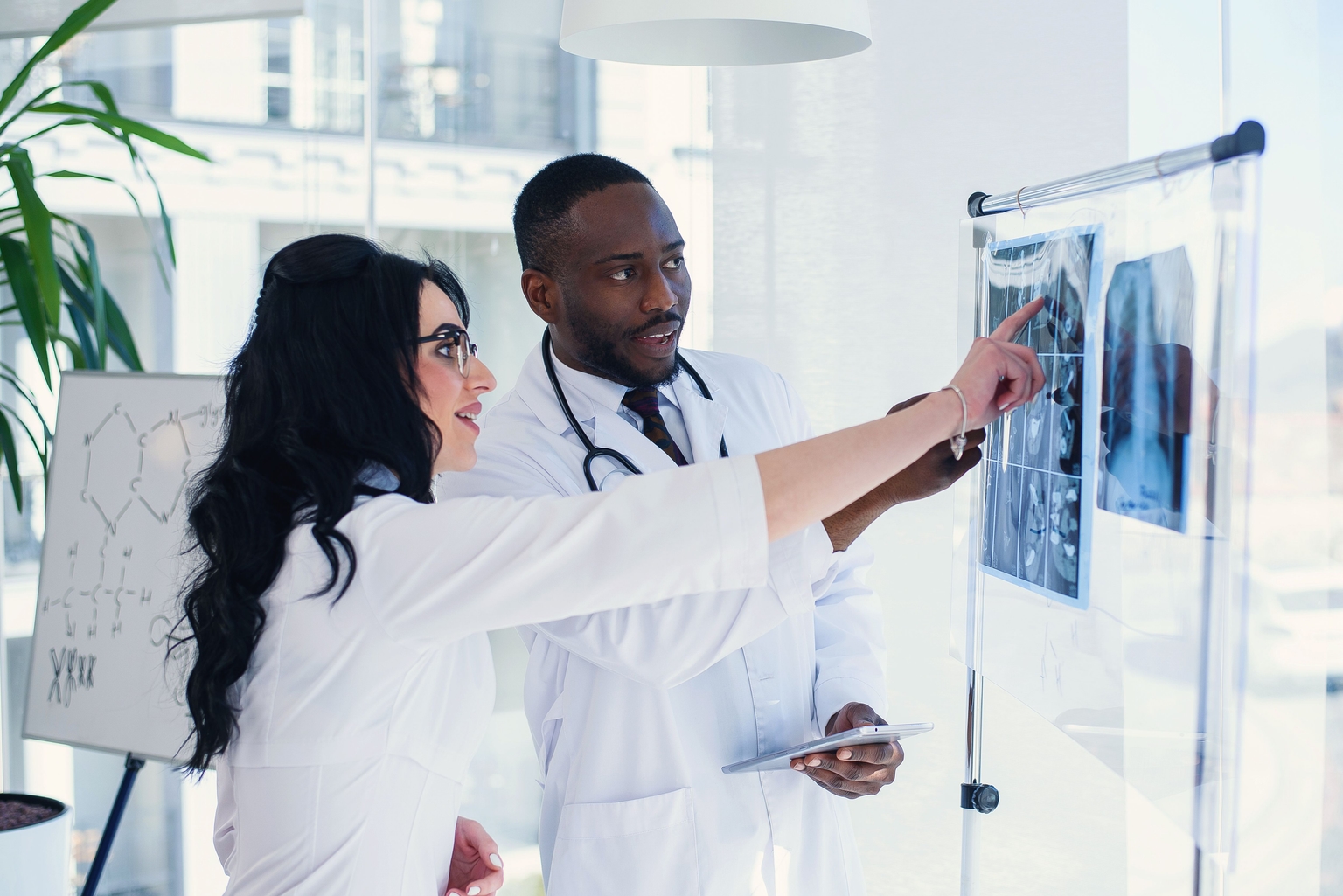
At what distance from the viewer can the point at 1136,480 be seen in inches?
42.6

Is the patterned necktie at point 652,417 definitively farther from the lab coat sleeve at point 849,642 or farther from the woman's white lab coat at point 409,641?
the woman's white lab coat at point 409,641

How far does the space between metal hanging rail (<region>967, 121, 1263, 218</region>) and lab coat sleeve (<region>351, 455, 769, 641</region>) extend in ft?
1.57

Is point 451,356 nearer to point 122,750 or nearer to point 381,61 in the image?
point 122,750

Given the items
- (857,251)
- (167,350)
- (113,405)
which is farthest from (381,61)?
(857,251)

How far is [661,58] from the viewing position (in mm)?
1571

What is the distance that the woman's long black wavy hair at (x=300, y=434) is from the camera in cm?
106

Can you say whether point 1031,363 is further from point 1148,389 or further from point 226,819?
point 226,819

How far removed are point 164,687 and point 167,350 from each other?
4.27ft

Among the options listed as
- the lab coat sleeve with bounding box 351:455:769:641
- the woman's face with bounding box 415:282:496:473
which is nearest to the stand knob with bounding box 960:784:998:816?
the lab coat sleeve with bounding box 351:455:769:641

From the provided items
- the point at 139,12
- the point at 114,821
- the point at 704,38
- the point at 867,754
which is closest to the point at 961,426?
the point at 867,754

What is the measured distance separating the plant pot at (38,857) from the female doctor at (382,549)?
1.18 metres

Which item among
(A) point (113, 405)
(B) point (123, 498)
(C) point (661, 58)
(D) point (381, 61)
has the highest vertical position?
(D) point (381, 61)

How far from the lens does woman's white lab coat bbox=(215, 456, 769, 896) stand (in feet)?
3.16

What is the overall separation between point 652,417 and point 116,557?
1.38 m
